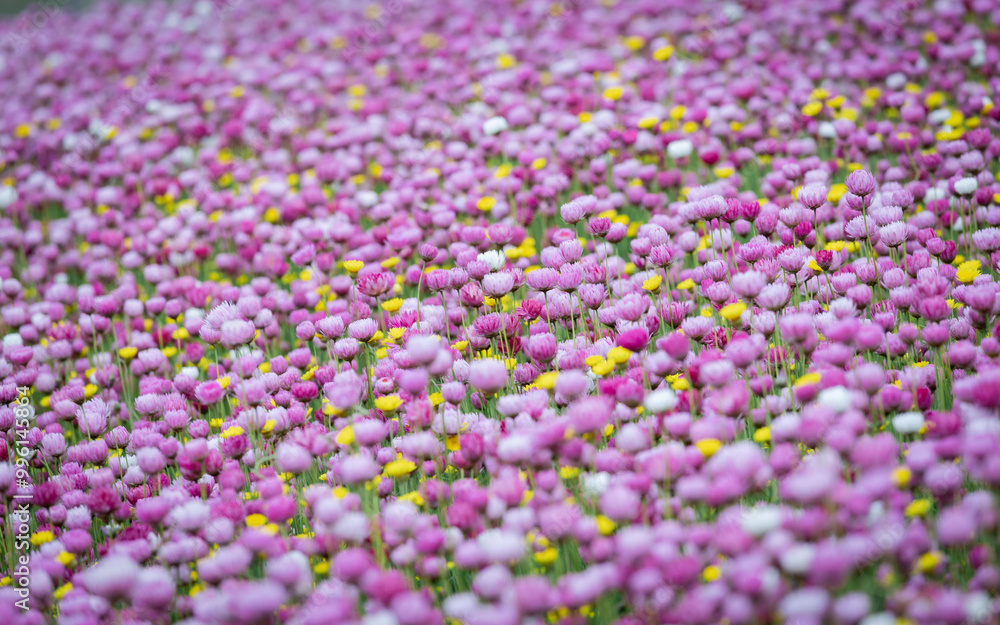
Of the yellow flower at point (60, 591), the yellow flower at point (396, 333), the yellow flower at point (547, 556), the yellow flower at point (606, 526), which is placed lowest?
the yellow flower at point (60, 591)

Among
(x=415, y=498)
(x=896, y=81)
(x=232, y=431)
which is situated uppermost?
(x=896, y=81)

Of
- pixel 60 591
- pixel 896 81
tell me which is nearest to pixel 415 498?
pixel 60 591

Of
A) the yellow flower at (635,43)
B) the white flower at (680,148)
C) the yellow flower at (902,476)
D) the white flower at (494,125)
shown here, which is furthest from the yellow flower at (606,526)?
the yellow flower at (635,43)

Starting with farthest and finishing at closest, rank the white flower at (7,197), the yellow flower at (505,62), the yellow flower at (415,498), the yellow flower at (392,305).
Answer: the yellow flower at (505,62), the white flower at (7,197), the yellow flower at (392,305), the yellow flower at (415,498)

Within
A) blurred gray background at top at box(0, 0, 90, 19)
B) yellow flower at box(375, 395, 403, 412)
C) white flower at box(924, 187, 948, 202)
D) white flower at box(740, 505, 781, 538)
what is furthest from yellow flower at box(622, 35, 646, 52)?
blurred gray background at top at box(0, 0, 90, 19)

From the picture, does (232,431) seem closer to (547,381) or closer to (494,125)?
(547,381)

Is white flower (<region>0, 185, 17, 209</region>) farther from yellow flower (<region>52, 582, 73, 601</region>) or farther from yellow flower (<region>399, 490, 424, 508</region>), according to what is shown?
yellow flower (<region>399, 490, 424, 508</region>)

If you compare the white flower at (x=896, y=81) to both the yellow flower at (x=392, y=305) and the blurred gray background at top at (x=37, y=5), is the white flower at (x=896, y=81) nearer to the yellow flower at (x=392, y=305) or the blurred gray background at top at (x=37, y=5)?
the yellow flower at (x=392, y=305)

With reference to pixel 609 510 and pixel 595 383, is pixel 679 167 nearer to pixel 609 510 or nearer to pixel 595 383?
pixel 595 383
